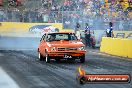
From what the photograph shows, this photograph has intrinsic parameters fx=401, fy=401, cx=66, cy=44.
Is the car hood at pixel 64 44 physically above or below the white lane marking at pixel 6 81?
above

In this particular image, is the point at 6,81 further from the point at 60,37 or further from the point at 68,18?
the point at 68,18

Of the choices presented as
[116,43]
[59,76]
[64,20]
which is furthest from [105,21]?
[59,76]

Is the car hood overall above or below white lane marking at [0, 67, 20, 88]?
above

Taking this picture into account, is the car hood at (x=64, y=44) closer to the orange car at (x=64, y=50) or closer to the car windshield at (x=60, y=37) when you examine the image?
the orange car at (x=64, y=50)

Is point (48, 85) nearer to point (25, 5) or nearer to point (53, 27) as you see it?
point (53, 27)

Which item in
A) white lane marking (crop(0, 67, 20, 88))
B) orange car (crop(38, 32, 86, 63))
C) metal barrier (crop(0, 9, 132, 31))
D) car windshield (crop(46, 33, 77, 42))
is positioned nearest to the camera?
white lane marking (crop(0, 67, 20, 88))

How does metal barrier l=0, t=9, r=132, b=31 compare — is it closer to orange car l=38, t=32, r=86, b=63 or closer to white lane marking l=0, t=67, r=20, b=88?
orange car l=38, t=32, r=86, b=63

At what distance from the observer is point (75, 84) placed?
10375mm

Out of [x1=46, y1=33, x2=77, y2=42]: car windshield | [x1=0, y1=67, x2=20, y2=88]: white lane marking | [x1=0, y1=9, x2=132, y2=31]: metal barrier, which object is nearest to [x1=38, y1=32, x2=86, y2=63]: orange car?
[x1=46, y1=33, x2=77, y2=42]: car windshield

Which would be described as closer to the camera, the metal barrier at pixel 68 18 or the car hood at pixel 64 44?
the car hood at pixel 64 44

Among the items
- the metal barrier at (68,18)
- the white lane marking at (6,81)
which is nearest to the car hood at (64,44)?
the white lane marking at (6,81)

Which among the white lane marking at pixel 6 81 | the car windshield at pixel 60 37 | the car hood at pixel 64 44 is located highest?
the car windshield at pixel 60 37

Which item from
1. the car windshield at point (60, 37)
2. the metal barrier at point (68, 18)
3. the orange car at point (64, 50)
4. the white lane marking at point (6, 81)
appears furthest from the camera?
the metal barrier at point (68, 18)

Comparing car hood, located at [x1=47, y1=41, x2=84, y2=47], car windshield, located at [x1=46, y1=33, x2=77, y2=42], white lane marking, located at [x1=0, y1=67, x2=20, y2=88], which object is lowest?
white lane marking, located at [x1=0, y1=67, x2=20, y2=88]
